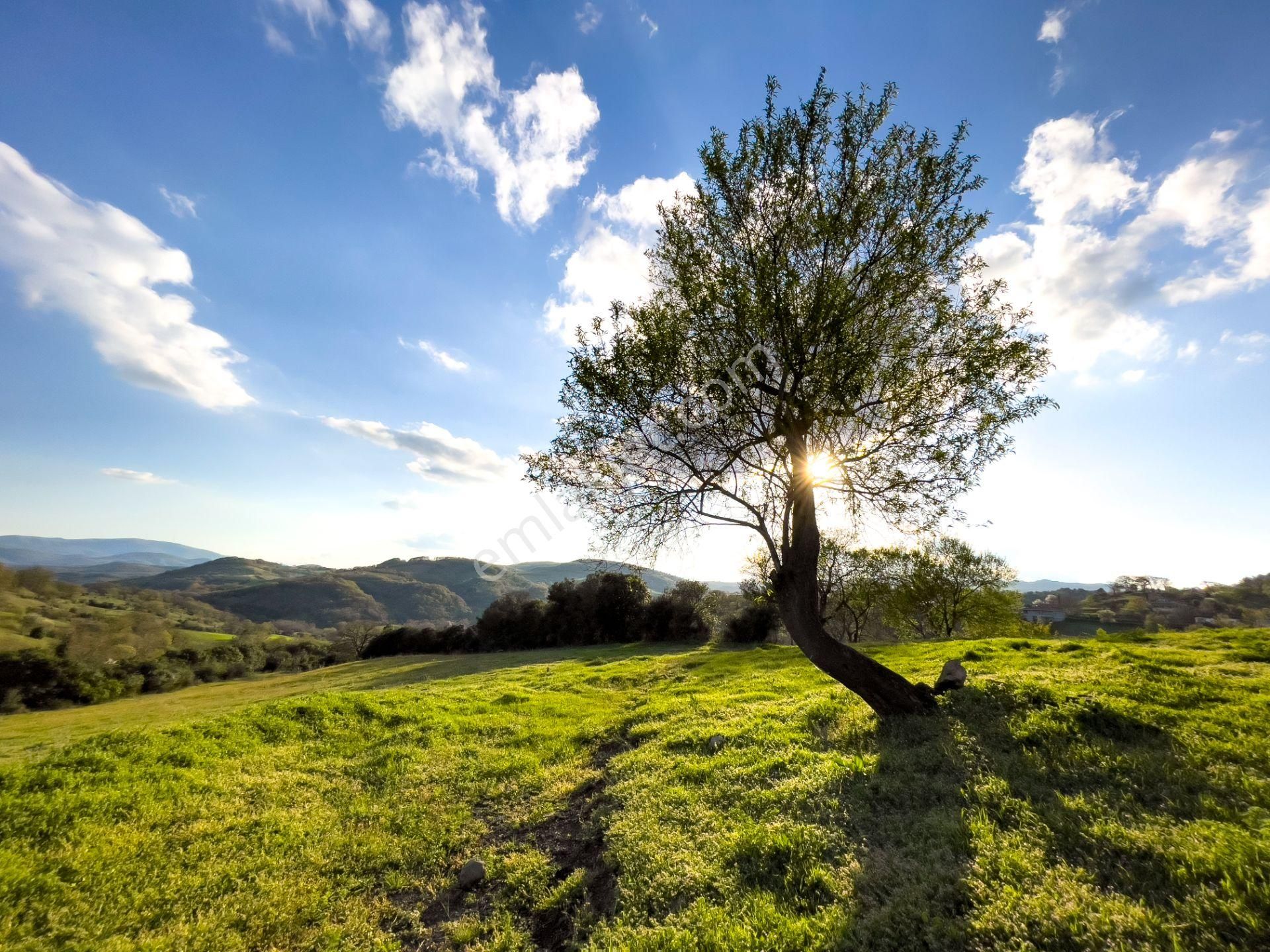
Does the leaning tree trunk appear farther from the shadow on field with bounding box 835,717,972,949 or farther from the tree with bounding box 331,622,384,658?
the tree with bounding box 331,622,384,658

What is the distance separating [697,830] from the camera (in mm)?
8367

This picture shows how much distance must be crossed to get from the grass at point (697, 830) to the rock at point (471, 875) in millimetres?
199

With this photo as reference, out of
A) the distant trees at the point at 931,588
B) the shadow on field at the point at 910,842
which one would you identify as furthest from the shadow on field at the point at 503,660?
the shadow on field at the point at 910,842

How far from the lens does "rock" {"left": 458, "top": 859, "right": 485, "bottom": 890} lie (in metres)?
8.33

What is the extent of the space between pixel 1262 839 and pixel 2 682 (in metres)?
88.7

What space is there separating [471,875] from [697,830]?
162 inches

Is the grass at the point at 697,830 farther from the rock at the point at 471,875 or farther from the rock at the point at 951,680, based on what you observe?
the rock at the point at 951,680

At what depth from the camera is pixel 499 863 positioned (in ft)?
28.7

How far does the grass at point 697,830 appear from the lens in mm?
5422

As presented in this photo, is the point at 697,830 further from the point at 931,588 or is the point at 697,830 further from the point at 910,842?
the point at 931,588

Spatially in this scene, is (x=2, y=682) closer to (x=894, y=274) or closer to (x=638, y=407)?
(x=638, y=407)

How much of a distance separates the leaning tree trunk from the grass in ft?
2.61

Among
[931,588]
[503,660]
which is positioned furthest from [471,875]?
[931,588]

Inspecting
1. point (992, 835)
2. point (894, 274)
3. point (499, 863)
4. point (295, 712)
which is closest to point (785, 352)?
point (894, 274)
